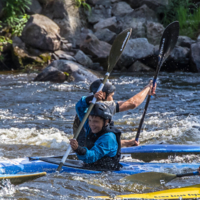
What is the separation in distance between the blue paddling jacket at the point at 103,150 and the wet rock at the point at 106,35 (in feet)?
30.4

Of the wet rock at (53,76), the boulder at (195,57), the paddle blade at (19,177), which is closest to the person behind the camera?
the paddle blade at (19,177)

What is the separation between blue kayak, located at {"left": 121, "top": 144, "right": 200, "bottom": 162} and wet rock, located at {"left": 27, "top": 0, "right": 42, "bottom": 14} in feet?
31.4

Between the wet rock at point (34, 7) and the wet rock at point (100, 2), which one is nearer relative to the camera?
the wet rock at point (34, 7)

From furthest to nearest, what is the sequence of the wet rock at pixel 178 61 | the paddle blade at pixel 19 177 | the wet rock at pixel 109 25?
the wet rock at pixel 109 25
the wet rock at pixel 178 61
the paddle blade at pixel 19 177

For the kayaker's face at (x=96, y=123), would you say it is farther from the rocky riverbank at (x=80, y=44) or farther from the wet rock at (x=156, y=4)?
the wet rock at (x=156, y=4)

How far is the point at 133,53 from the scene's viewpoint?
421 inches

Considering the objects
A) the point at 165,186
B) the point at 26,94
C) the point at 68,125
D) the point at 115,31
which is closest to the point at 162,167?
the point at 165,186

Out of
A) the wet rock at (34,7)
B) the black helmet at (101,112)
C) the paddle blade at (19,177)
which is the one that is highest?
the black helmet at (101,112)

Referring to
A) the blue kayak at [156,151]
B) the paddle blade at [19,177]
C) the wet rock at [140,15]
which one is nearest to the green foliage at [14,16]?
the wet rock at [140,15]

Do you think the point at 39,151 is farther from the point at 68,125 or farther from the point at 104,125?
the point at 104,125

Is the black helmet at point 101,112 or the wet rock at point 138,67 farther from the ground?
the black helmet at point 101,112

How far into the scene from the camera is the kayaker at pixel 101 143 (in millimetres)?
2787

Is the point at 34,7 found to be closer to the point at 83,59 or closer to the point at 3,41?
the point at 3,41

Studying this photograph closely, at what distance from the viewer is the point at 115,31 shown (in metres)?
12.6
